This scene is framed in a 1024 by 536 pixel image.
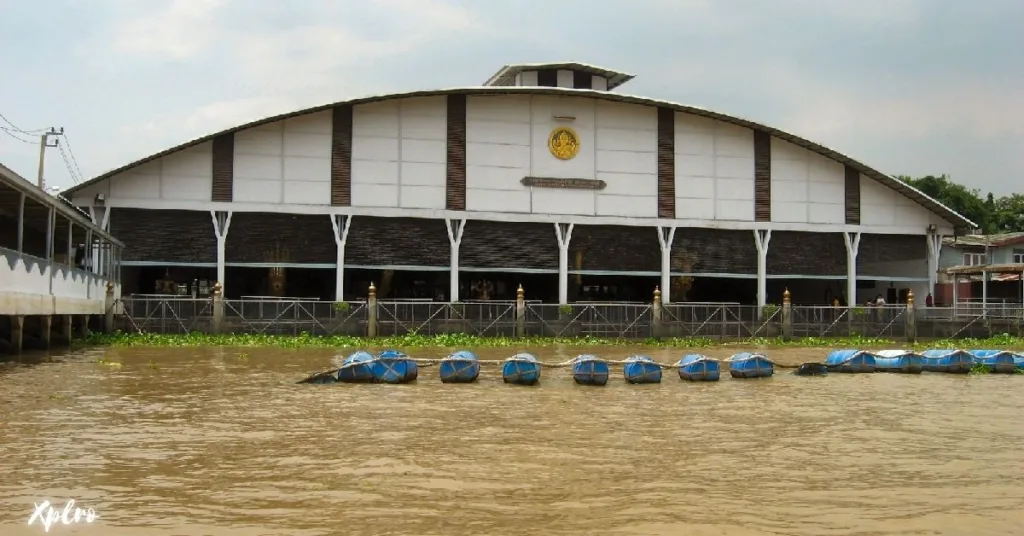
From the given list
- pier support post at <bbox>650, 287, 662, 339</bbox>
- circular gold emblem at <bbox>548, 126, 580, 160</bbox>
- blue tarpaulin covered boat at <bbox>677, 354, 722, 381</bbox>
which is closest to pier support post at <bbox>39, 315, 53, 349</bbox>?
blue tarpaulin covered boat at <bbox>677, 354, 722, 381</bbox>

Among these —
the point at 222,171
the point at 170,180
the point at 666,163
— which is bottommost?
the point at 170,180

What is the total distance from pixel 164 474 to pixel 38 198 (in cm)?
1510

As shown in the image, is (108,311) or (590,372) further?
(108,311)

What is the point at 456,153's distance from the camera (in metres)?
36.9

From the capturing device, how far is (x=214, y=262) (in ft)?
116

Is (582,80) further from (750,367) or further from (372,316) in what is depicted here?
(750,367)

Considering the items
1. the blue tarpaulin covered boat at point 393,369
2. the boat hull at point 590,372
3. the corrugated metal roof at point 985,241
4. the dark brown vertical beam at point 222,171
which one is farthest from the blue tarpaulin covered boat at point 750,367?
the corrugated metal roof at point 985,241

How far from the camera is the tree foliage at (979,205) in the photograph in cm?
8044

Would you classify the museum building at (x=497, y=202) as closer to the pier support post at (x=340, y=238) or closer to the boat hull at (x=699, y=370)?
the pier support post at (x=340, y=238)

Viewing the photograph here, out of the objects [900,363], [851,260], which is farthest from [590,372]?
[851,260]

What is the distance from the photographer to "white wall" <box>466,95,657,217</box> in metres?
37.2

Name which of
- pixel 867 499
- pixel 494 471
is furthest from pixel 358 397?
pixel 867 499

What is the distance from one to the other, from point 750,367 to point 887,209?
852 inches

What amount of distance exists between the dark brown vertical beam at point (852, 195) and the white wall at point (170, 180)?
26.1 metres
